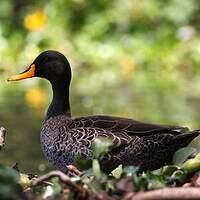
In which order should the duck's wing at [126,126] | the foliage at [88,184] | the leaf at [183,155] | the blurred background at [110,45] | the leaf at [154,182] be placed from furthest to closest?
the blurred background at [110,45]
the duck's wing at [126,126]
the leaf at [183,155]
the leaf at [154,182]
the foliage at [88,184]

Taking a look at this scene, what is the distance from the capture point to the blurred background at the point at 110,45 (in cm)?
1538

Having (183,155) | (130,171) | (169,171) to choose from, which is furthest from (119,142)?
(130,171)

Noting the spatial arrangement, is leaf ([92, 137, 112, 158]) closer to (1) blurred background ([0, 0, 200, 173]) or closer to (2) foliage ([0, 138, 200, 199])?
(2) foliage ([0, 138, 200, 199])

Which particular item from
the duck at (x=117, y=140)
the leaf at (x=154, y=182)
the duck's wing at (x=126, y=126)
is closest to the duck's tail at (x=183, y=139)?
the duck at (x=117, y=140)

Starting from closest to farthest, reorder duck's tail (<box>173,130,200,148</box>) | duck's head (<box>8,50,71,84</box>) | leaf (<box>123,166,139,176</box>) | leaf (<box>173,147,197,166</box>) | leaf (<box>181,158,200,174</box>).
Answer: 1. leaf (<box>123,166,139,176</box>)
2. leaf (<box>181,158,200,174</box>)
3. leaf (<box>173,147,197,166</box>)
4. duck's tail (<box>173,130,200,148</box>)
5. duck's head (<box>8,50,71,84</box>)

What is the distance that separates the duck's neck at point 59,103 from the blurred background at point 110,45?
6446 mm

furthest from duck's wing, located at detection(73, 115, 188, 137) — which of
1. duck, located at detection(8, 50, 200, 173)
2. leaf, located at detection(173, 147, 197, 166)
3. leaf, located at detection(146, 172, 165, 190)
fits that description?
leaf, located at detection(146, 172, 165, 190)

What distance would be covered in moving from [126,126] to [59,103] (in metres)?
1.20

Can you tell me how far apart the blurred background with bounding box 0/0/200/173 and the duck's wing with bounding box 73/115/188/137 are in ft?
24.5

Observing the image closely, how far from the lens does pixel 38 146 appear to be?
10031 millimetres

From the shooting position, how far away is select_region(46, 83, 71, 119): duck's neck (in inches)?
292

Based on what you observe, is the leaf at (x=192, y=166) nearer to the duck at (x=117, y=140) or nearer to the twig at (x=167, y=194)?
the twig at (x=167, y=194)

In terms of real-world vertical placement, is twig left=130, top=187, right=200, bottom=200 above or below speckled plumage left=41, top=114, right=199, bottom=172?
below

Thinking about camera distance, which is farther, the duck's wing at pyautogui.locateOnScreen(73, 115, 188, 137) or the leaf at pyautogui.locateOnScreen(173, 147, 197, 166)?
the duck's wing at pyautogui.locateOnScreen(73, 115, 188, 137)
